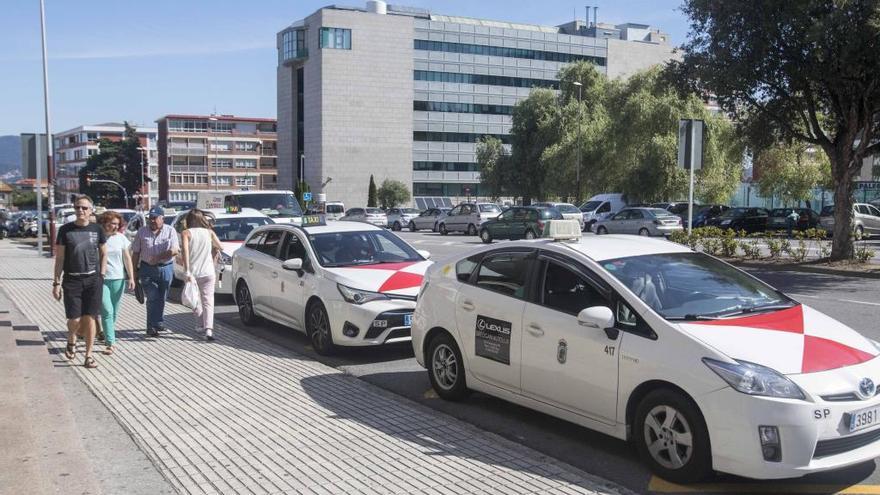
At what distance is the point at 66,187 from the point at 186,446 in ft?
557

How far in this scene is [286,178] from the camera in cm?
9281

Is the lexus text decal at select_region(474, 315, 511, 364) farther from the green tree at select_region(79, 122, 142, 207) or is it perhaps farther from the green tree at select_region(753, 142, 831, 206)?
the green tree at select_region(79, 122, 142, 207)

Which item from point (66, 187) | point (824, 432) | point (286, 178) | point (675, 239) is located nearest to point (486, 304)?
point (824, 432)

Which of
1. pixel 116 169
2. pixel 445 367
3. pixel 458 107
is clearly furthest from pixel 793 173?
pixel 116 169

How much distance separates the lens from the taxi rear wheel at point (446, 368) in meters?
6.85

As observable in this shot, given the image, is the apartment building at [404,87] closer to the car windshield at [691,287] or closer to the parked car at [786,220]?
the parked car at [786,220]

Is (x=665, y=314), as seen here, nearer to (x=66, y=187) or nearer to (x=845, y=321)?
(x=845, y=321)

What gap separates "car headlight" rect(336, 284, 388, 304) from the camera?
28.8ft

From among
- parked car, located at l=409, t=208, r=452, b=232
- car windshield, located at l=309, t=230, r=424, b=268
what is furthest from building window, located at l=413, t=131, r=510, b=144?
car windshield, located at l=309, t=230, r=424, b=268

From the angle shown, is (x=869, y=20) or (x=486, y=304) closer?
(x=486, y=304)

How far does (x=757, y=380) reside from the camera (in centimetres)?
454

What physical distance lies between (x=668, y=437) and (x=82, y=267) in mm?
6076

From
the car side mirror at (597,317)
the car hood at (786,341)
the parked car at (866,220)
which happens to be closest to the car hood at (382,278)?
the car side mirror at (597,317)

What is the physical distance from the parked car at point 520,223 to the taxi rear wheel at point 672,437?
24.6 metres
